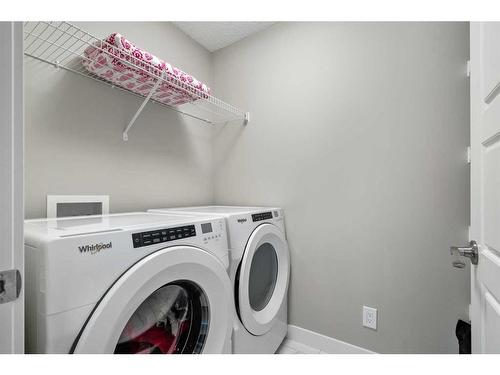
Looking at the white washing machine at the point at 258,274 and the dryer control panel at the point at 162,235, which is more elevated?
the dryer control panel at the point at 162,235

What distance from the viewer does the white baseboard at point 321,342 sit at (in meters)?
1.43

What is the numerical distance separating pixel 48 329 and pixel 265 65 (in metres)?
1.84

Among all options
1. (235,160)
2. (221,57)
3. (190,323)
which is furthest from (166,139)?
(190,323)

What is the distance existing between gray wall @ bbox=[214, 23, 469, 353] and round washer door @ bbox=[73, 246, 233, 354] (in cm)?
82

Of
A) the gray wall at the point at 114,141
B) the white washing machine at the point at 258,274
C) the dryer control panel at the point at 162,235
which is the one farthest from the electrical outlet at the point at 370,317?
the gray wall at the point at 114,141

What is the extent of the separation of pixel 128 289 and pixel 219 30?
6.10ft

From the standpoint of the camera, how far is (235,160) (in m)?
1.91

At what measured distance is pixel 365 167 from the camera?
4.64 feet

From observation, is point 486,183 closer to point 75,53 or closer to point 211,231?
point 211,231

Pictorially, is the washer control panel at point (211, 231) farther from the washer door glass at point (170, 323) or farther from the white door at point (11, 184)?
the white door at point (11, 184)

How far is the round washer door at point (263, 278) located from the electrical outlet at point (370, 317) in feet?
1.54

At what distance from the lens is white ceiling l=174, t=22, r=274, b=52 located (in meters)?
1.75

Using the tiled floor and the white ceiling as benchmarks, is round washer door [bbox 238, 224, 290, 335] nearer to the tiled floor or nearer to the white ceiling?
the tiled floor

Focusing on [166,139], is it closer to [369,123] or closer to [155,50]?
[155,50]
